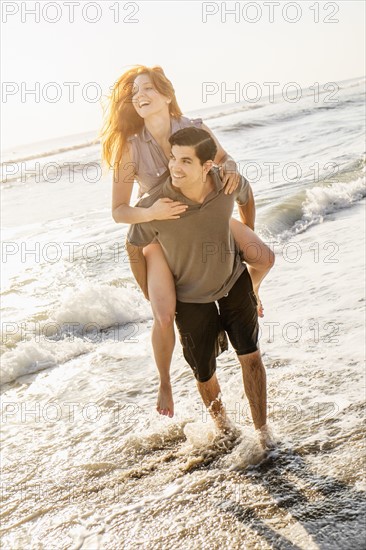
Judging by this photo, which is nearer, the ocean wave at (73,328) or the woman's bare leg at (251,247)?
the woman's bare leg at (251,247)

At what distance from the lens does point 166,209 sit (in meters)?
3.75

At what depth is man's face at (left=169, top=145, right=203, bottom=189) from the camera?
3.73m

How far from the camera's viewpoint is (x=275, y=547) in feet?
11.0

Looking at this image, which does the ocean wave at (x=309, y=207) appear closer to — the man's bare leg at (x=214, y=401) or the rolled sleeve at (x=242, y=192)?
the man's bare leg at (x=214, y=401)

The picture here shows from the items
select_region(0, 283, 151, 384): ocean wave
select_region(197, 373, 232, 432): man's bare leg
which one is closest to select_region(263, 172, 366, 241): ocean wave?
select_region(0, 283, 151, 384): ocean wave

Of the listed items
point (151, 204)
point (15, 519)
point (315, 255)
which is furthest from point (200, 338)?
point (315, 255)

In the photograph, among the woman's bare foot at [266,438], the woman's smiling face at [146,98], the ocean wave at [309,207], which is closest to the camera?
the woman's smiling face at [146,98]

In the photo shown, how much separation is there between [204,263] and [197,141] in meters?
0.71

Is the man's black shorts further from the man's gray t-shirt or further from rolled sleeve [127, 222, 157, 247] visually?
rolled sleeve [127, 222, 157, 247]

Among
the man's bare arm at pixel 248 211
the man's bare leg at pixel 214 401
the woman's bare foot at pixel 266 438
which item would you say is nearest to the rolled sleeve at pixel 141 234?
the man's bare arm at pixel 248 211

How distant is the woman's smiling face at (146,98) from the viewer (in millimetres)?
3941

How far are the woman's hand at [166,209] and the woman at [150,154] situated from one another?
162mm

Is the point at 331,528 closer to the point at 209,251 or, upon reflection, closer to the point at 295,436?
the point at 295,436

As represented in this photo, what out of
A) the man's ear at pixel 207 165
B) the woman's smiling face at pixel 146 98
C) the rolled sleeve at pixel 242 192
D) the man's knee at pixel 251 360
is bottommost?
the man's knee at pixel 251 360
